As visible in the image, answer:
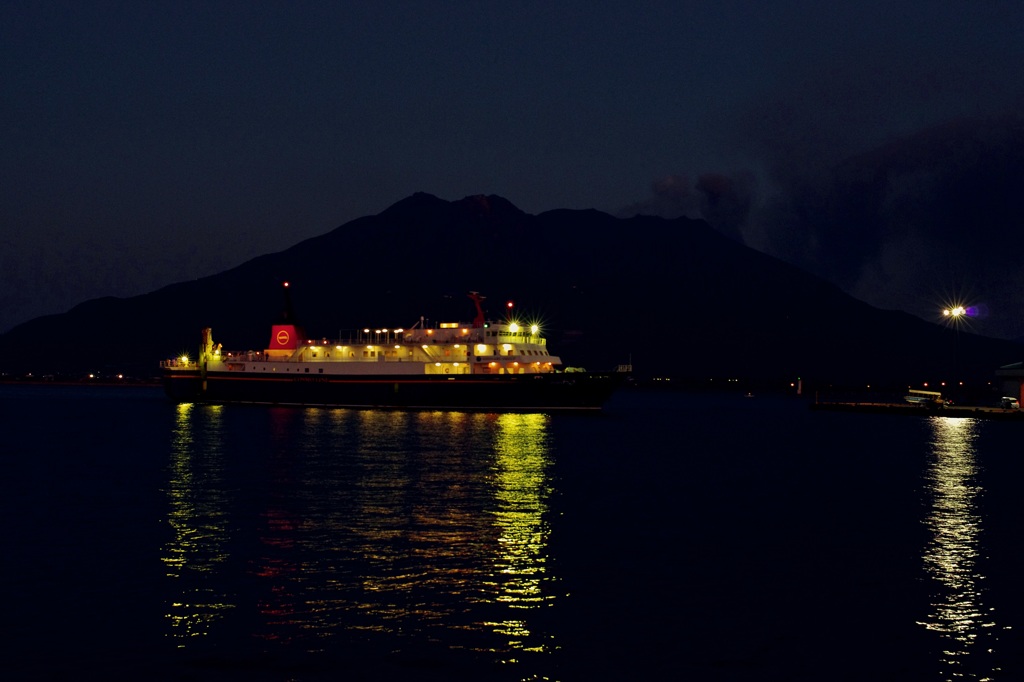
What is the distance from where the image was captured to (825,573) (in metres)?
22.7

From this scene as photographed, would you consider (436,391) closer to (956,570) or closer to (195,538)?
Answer: (195,538)

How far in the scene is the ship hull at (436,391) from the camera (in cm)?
8756

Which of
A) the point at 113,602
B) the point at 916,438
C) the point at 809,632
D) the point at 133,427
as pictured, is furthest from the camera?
the point at 133,427

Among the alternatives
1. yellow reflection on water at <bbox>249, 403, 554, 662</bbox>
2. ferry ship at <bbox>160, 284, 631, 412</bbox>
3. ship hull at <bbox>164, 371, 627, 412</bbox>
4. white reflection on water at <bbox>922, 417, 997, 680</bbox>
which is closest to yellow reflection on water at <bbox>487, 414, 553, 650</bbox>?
yellow reflection on water at <bbox>249, 403, 554, 662</bbox>

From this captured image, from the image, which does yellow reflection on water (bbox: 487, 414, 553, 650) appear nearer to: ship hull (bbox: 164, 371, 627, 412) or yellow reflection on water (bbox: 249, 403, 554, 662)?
yellow reflection on water (bbox: 249, 403, 554, 662)

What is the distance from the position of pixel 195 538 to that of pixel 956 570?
18.7 metres

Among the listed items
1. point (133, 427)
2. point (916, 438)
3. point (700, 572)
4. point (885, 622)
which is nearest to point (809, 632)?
point (885, 622)

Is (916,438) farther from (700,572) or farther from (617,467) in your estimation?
(700,572)

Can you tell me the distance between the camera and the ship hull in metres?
87.6

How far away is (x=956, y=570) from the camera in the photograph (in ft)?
75.4

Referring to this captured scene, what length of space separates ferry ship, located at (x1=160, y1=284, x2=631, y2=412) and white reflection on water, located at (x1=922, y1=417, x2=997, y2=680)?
147 feet

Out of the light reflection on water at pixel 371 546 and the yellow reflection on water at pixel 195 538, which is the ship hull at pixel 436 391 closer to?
the light reflection on water at pixel 371 546

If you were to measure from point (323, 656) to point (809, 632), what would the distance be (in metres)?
8.64

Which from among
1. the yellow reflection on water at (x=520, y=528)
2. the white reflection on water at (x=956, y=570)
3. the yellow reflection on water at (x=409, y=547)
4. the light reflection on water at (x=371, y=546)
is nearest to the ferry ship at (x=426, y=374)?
the yellow reflection on water at (x=520, y=528)
